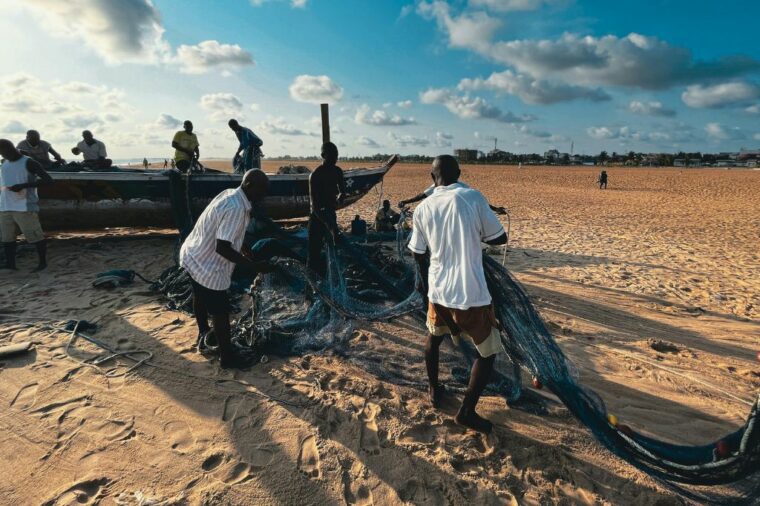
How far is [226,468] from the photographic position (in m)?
2.68

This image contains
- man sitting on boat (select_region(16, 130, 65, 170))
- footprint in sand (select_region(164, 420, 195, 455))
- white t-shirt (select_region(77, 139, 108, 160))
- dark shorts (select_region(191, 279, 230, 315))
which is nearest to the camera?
footprint in sand (select_region(164, 420, 195, 455))

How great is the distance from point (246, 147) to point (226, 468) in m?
6.91

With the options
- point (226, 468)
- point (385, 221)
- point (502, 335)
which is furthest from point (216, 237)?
point (385, 221)

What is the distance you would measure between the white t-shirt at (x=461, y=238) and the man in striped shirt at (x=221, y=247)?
1637 mm

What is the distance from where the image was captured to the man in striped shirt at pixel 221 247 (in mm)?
3336

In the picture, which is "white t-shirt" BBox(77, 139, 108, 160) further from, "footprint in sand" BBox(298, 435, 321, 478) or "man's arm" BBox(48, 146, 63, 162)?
"footprint in sand" BBox(298, 435, 321, 478)

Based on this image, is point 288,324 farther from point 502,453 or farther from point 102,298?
point 102,298

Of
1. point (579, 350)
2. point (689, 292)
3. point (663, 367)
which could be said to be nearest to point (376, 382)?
point (579, 350)

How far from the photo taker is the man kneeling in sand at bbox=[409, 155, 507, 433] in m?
2.68

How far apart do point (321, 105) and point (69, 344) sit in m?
6.71

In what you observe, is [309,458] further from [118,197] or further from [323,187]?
[118,197]

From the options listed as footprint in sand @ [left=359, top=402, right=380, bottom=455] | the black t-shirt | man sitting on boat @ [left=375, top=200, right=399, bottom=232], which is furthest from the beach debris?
man sitting on boat @ [left=375, top=200, right=399, bottom=232]

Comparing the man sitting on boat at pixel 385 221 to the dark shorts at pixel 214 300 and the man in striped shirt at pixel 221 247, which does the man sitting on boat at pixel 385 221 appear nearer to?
the man in striped shirt at pixel 221 247

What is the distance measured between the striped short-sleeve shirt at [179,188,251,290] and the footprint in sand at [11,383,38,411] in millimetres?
1706
